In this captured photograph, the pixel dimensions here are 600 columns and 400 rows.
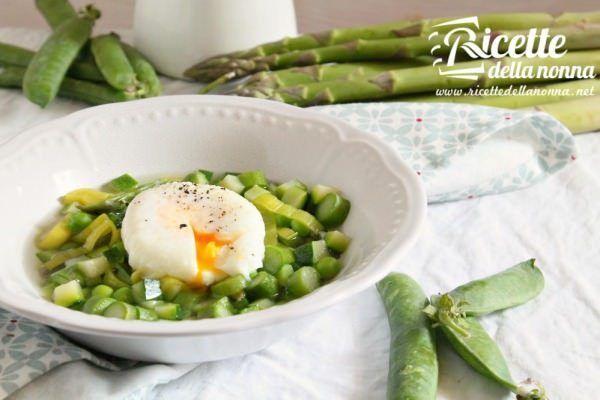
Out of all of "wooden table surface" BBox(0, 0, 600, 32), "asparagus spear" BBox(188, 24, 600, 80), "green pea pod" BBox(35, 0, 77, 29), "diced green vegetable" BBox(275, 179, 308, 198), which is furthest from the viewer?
"wooden table surface" BBox(0, 0, 600, 32)

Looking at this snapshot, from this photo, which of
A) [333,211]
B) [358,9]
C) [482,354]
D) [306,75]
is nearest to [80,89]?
Result: [306,75]

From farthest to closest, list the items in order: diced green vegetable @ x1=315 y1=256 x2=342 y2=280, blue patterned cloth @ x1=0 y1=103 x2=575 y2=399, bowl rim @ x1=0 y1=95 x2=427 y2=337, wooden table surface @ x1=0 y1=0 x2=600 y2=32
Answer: wooden table surface @ x1=0 y1=0 x2=600 y2=32
blue patterned cloth @ x1=0 y1=103 x2=575 y2=399
diced green vegetable @ x1=315 y1=256 x2=342 y2=280
bowl rim @ x1=0 y1=95 x2=427 y2=337

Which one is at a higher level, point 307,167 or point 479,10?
point 307,167

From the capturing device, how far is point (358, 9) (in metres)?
4.45

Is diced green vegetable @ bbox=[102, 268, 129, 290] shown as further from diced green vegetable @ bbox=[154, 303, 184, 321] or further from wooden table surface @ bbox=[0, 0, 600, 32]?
wooden table surface @ bbox=[0, 0, 600, 32]

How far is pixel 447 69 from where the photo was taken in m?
2.69

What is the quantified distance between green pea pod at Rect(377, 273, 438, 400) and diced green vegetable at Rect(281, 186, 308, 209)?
24 cm

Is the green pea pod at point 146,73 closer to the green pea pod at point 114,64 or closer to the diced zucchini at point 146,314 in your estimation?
the green pea pod at point 114,64

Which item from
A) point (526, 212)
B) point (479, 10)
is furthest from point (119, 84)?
point (479, 10)

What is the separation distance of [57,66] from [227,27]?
1.73ft

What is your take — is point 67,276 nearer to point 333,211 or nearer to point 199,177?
point 199,177

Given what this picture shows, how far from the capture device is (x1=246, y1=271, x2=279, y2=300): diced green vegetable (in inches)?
65.0

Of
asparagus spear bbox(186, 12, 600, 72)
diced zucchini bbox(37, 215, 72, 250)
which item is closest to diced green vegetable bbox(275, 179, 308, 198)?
diced zucchini bbox(37, 215, 72, 250)

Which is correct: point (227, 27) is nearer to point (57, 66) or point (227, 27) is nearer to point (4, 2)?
point (57, 66)
